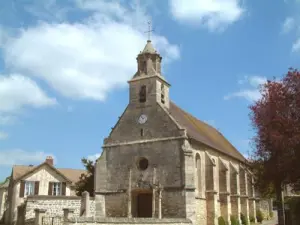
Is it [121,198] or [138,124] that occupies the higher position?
[138,124]

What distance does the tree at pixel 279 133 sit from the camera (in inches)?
780

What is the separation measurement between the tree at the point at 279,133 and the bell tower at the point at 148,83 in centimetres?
823

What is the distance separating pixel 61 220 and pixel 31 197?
5216 mm

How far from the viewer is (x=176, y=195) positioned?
25.3 m

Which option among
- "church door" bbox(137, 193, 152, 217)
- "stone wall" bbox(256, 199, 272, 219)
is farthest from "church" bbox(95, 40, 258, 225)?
"stone wall" bbox(256, 199, 272, 219)

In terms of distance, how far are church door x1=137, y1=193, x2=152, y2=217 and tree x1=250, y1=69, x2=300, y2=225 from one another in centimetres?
825

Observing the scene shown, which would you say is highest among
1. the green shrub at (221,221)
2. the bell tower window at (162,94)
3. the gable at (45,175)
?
the bell tower window at (162,94)

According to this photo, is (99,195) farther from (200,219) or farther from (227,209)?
(227,209)

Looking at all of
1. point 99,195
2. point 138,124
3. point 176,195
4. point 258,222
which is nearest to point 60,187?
point 99,195

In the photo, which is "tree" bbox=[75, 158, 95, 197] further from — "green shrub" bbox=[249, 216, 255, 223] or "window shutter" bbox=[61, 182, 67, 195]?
"green shrub" bbox=[249, 216, 255, 223]

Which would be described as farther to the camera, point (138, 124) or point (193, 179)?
point (138, 124)

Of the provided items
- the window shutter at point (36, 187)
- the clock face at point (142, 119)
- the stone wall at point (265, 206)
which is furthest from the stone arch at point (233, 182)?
the window shutter at point (36, 187)

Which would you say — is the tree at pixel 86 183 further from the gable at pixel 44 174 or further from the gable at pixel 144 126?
the gable at pixel 144 126

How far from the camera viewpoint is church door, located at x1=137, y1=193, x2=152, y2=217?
27.0m
